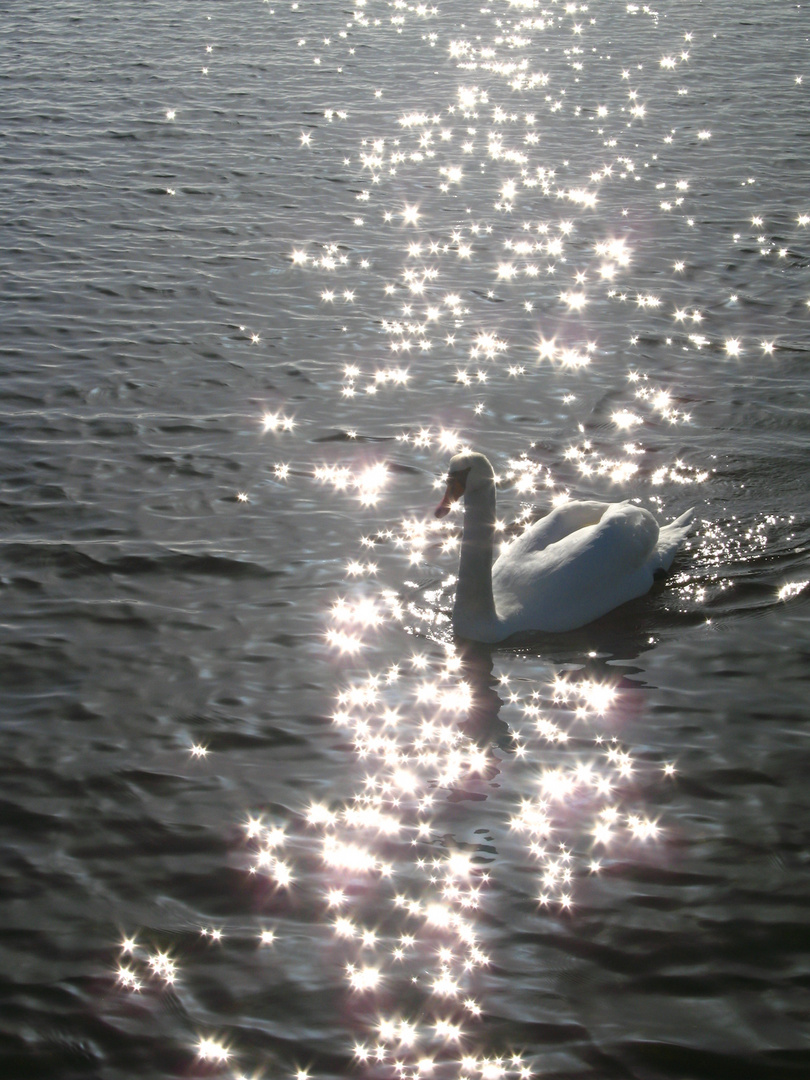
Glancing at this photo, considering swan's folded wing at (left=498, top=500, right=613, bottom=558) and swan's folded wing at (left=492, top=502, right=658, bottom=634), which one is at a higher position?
swan's folded wing at (left=498, top=500, right=613, bottom=558)

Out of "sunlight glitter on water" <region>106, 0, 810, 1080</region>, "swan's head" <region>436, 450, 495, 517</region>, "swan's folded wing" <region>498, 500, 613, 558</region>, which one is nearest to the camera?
"sunlight glitter on water" <region>106, 0, 810, 1080</region>

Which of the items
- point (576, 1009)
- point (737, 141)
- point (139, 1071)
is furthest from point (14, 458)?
point (737, 141)

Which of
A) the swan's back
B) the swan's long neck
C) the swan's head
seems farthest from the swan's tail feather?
the swan's head

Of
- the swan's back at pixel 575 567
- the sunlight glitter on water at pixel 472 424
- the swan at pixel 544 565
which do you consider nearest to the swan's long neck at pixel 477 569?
the swan at pixel 544 565

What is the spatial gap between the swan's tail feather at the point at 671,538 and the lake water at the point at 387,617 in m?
→ 0.16

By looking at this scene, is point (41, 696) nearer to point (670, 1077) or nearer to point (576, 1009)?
point (576, 1009)

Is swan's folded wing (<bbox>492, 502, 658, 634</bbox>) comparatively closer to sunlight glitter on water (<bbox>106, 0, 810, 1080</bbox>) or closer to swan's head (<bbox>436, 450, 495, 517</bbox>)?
sunlight glitter on water (<bbox>106, 0, 810, 1080</bbox>)

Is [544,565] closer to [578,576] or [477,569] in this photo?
[578,576]

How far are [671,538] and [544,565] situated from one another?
1.38 metres

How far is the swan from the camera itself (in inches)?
342

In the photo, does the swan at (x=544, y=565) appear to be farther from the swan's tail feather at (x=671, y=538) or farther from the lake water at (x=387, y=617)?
the lake water at (x=387, y=617)

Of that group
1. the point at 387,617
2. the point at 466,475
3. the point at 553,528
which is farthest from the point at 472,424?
the point at 387,617

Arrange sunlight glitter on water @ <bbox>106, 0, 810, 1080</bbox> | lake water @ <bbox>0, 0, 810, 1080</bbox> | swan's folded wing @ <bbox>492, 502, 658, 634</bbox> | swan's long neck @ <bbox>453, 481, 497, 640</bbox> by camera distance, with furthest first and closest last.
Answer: swan's folded wing @ <bbox>492, 502, 658, 634</bbox>, swan's long neck @ <bbox>453, 481, 497, 640</bbox>, sunlight glitter on water @ <bbox>106, 0, 810, 1080</bbox>, lake water @ <bbox>0, 0, 810, 1080</bbox>

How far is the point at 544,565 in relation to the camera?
9078 mm
